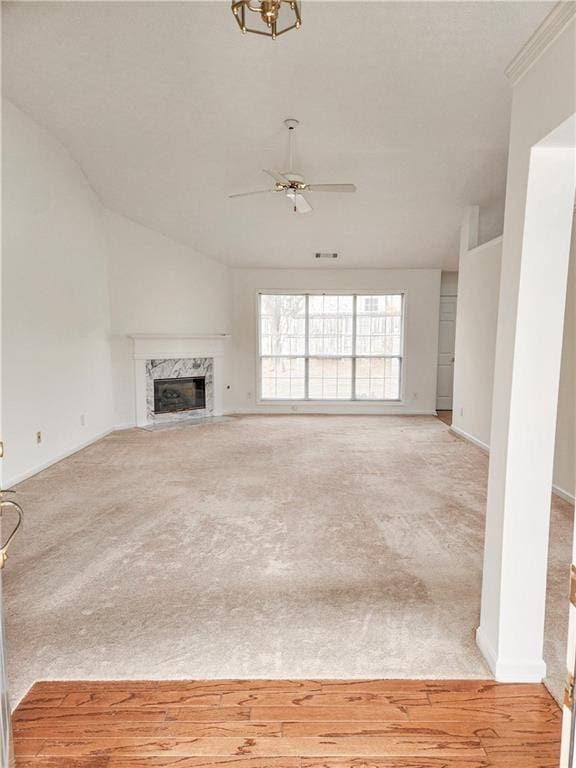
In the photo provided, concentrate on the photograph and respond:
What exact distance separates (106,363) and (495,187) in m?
5.31

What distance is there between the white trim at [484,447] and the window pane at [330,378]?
83.3 inches

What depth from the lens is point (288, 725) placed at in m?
1.59

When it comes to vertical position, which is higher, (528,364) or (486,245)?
(486,245)

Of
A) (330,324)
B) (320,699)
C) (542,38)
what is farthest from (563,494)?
(330,324)

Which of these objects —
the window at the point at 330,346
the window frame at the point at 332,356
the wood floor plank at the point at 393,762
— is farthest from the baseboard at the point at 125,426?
the wood floor plank at the point at 393,762

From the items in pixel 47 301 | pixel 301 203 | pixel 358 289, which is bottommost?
pixel 47 301

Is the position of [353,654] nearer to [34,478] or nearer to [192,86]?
[34,478]

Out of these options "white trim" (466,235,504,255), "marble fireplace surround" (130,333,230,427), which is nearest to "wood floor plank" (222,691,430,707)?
"white trim" (466,235,504,255)

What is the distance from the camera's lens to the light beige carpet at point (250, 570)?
1934mm

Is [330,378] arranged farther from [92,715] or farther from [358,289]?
[92,715]

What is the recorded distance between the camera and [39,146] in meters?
4.38

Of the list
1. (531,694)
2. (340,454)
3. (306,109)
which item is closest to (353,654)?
(531,694)

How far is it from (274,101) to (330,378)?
197 inches

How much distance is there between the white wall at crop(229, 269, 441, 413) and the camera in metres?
7.82
